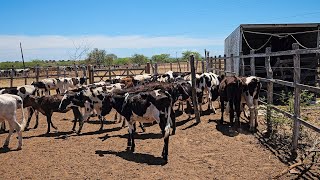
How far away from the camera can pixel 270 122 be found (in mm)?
8469

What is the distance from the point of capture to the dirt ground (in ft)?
21.1

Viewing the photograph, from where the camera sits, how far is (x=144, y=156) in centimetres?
759

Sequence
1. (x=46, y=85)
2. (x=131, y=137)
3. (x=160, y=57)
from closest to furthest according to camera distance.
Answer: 1. (x=131, y=137)
2. (x=46, y=85)
3. (x=160, y=57)

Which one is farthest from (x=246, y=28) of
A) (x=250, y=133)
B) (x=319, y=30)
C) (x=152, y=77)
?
(x=250, y=133)

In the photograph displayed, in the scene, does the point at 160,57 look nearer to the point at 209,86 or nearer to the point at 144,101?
the point at 209,86

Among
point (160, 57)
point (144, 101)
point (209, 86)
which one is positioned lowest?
point (144, 101)

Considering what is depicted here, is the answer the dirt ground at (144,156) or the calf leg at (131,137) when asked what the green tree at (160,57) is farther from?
the calf leg at (131,137)

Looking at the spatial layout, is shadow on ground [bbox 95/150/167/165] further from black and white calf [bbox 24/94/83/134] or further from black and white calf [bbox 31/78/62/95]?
black and white calf [bbox 31/78/62/95]

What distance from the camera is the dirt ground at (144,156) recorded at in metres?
6.42

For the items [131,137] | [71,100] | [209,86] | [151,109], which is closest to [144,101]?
[151,109]

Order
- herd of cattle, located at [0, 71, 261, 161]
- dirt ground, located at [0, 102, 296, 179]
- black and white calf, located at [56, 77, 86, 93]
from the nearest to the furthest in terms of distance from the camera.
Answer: dirt ground, located at [0, 102, 296, 179] → herd of cattle, located at [0, 71, 261, 161] → black and white calf, located at [56, 77, 86, 93]

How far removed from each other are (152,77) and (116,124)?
4443mm

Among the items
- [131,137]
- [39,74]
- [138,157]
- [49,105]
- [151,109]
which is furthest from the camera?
[39,74]

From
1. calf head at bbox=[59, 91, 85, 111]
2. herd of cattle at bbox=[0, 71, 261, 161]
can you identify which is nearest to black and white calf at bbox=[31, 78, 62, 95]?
herd of cattle at bbox=[0, 71, 261, 161]
